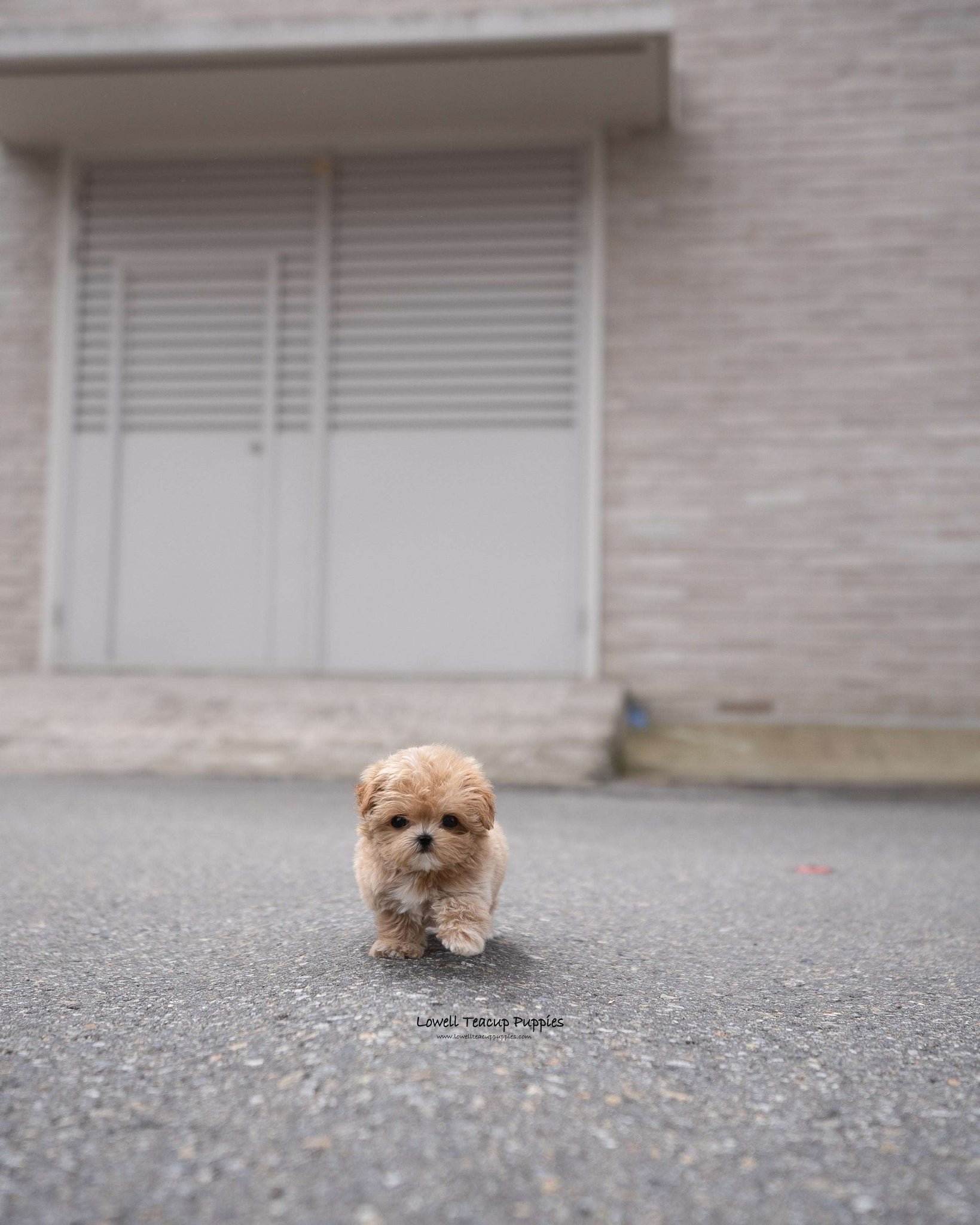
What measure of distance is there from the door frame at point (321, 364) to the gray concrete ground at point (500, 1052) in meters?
3.70

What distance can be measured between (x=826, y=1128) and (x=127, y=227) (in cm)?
744

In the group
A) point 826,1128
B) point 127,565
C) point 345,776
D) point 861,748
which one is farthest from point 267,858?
point 127,565

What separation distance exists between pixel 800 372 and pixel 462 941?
5582 mm

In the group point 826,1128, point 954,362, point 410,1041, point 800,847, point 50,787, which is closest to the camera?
point 826,1128

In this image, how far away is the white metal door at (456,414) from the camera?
275 inches

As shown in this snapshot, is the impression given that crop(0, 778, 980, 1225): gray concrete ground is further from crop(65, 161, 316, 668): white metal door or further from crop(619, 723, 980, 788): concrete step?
crop(65, 161, 316, 668): white metal door

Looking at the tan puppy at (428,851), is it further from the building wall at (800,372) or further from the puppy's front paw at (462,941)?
the building wall at (800,372)

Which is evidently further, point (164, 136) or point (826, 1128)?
point (164, 136)

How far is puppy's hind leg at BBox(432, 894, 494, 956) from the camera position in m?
2.07

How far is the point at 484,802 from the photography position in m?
2.06

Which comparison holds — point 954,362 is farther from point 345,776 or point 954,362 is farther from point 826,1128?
point 826,1128

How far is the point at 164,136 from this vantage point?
23.7ft

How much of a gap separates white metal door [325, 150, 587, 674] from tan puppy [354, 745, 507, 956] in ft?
15.7

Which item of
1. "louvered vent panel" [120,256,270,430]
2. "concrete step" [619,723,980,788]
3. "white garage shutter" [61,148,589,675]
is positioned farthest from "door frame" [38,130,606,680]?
"concrete step" [619,723,980,788]
